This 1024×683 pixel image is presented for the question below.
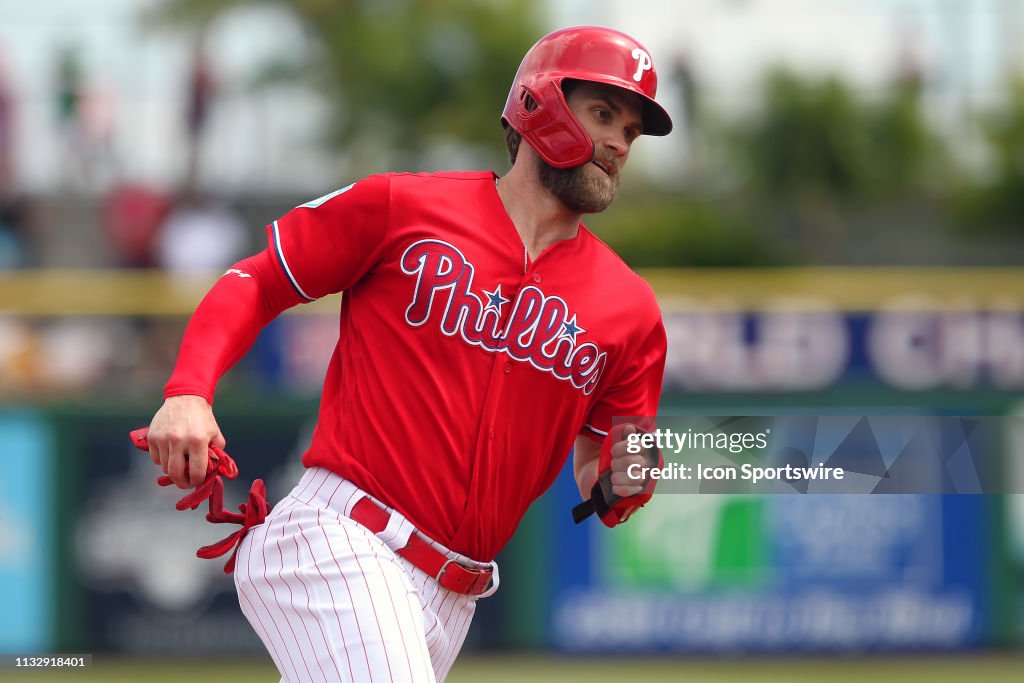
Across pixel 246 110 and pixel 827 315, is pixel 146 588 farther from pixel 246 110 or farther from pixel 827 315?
pixel 246 110

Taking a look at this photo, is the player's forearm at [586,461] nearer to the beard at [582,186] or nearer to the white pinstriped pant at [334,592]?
the white pinstriped pant at [334,592]

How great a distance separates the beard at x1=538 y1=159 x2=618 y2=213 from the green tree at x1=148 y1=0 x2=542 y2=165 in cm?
1219

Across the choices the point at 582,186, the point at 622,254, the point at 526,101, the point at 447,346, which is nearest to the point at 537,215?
the point at 582,186

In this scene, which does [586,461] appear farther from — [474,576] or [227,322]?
[227,322]

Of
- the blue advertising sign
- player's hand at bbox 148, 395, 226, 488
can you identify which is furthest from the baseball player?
the blue advertising sign

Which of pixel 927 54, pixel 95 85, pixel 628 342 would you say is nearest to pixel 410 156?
pixel 95 85

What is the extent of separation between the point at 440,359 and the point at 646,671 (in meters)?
5.40

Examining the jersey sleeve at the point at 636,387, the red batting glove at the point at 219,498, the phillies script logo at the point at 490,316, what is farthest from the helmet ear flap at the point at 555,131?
the red batting glove at the point at 219,498

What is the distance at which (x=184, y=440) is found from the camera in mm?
3211

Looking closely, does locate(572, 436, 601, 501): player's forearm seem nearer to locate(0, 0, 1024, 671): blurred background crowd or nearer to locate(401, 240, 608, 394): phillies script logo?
locate(401, 240, 608, 394): phillies script logo

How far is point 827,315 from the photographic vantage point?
31.6 feet

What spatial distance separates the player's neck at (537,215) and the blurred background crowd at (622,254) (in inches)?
203

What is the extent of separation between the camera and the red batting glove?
10.9ft

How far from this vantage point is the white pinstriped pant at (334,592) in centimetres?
338
